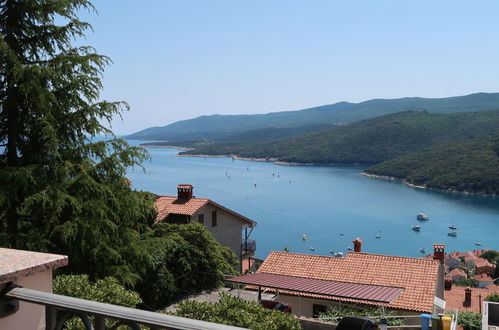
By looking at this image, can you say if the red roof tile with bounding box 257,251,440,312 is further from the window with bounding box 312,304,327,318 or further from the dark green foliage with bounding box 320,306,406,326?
the window with bounding box 312,304,327,318

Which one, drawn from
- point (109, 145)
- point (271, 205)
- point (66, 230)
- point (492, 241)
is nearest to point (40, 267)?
point (66, 230)

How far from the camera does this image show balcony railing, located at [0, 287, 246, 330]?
63.2 inches

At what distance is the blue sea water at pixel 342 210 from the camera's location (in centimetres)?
7775

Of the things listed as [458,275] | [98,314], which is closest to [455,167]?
[458,275]

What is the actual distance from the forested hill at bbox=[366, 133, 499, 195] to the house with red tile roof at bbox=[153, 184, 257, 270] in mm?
104952

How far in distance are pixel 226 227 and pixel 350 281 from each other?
403 inches

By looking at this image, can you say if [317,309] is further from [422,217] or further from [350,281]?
[422,217]

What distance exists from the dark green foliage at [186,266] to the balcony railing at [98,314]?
12911 millimetres

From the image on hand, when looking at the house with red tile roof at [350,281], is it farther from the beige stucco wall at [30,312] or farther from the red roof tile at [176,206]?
the beige stucco wall at [30,312]

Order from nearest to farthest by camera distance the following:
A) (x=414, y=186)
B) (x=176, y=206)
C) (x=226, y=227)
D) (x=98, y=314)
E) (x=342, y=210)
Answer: (x=98, y=314)
(x=176, y=206)
(x=226, y=227)
(x=342, y=210)
(x=414, y=186)

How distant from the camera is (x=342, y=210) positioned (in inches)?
4119

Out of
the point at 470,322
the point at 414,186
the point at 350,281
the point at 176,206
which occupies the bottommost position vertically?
the point at 414,186

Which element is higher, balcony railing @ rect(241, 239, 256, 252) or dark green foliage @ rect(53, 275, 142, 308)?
dark green foliage @ rect(53, 275, 142, 308)

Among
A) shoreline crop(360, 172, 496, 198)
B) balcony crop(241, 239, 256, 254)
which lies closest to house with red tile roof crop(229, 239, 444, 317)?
balcony crop(241, 239, 256, 254)
